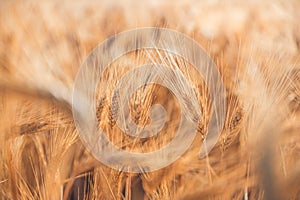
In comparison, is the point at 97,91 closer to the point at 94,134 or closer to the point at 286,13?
the point at 94,134

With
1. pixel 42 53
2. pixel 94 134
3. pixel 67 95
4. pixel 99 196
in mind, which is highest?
pixel 42 53

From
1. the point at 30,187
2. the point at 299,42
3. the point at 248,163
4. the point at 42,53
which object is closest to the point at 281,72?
the point at 299,42

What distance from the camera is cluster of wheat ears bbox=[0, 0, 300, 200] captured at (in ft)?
5.18

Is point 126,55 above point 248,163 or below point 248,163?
above

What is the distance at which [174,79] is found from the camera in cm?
159

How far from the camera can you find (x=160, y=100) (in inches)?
62.6

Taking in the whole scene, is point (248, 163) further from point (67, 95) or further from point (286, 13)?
point (67, 95)

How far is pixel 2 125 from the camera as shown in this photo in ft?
5.33

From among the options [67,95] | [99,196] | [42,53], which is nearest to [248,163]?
[99,196]

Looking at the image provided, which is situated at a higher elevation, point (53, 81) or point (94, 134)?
point (53, 81)

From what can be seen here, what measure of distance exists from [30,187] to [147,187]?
32 centimetres

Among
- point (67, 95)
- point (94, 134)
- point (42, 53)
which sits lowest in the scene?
point (94, 134)

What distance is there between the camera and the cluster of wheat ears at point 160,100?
1.58 meters

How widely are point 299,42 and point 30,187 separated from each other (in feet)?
2.66
